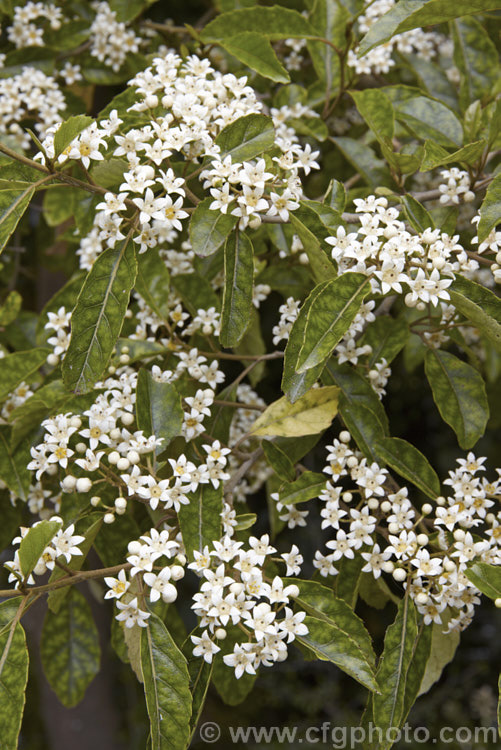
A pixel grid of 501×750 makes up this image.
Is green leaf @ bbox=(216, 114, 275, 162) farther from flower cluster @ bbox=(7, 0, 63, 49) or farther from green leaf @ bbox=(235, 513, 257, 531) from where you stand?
flower cluster @ bbox=(7, 0, 63, 49)

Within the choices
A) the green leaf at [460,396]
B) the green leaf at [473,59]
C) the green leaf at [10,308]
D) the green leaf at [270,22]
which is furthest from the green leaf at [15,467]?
the green leaf at [473,59]

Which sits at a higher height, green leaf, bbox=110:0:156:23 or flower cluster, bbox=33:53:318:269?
green leaf, bbox=110:0:156:23

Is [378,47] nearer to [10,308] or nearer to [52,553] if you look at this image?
[10,308]

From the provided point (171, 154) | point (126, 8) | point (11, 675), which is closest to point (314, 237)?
point (171, 154)

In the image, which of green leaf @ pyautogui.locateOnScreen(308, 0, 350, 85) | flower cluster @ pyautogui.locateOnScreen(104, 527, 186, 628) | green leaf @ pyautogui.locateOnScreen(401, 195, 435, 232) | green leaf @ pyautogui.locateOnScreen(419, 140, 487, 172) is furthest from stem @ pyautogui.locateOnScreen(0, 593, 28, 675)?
green leaf @ pyautogui.locateOnScreen(308, 0, 350, 85)

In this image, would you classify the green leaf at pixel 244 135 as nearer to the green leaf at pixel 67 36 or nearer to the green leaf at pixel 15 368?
the green leaf at pixel 15 368

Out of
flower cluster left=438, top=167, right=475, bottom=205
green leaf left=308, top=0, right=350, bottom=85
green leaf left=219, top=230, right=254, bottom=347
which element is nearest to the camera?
green leaf left=219, top=230, right=254, bottom=347

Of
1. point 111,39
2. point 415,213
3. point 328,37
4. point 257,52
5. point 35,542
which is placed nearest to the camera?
point 35,542
